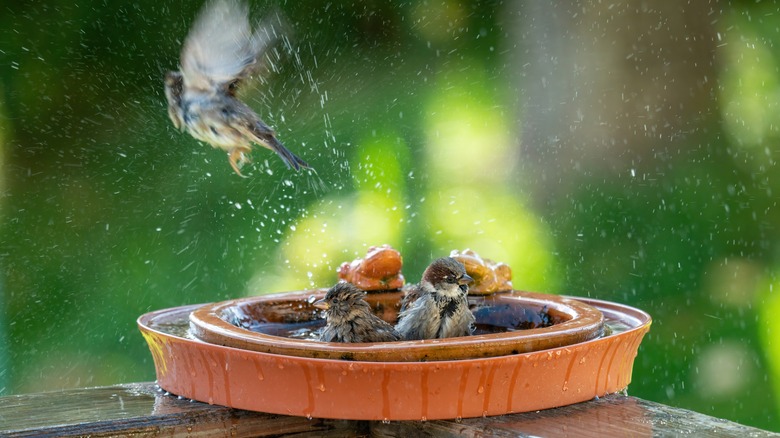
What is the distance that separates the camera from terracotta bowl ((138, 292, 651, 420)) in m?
1.98

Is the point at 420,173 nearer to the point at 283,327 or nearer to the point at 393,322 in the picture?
the point at 393,322

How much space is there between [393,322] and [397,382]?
3.93 ft

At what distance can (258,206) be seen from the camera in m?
7.04

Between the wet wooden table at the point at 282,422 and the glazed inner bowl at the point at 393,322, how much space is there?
0.16 metres

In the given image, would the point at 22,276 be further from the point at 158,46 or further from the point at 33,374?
the point at 158,46

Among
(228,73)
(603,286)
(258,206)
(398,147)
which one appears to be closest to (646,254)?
(603,286)

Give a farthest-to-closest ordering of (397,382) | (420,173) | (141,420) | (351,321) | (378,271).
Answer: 1. (420,173)
2. (378,271)
3. (351,321)
4. (141,420)
5. (397,382)

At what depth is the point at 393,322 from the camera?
10.4 ft

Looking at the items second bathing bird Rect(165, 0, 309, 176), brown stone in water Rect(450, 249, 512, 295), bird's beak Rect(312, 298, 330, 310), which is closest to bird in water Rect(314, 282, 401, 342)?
bird's beak Rect(312, 298, 330, 310)

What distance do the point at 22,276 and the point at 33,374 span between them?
2.24ft

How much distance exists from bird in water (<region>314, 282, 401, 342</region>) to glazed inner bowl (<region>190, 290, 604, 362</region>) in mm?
172

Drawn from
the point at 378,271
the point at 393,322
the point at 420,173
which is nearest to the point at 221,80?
the point at 378,271

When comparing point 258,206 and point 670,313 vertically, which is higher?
point 258,206

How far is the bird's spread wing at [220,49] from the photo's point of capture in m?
3.33
